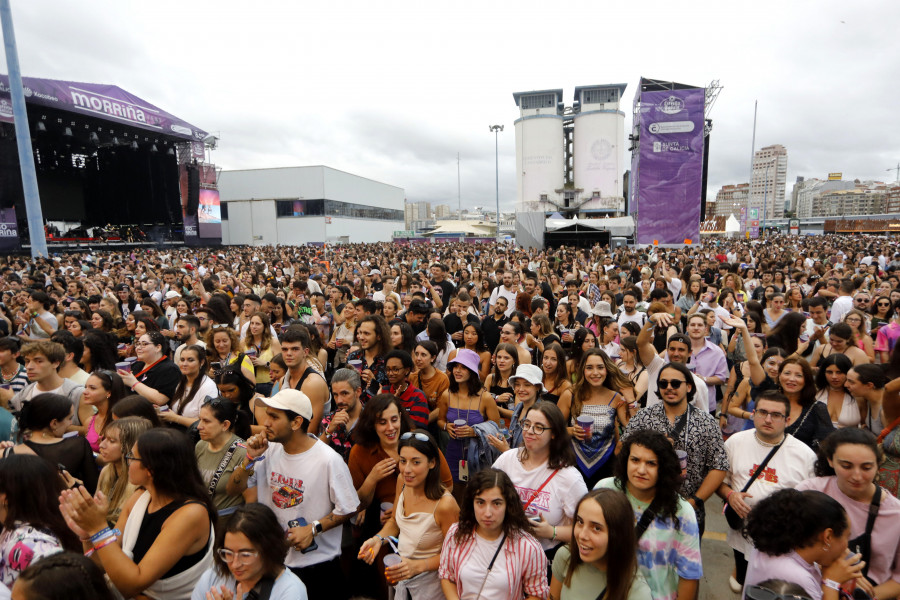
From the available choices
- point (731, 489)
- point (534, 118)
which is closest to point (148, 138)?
point (731, 489)

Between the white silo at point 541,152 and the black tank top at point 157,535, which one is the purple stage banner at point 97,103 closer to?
the black tank top at point 157,535

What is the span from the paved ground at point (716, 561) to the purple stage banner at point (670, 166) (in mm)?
30117

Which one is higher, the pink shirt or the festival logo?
the festival logo

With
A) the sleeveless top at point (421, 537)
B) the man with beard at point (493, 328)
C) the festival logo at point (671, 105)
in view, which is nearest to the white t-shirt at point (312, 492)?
the sleeveless top at point (421, 537)

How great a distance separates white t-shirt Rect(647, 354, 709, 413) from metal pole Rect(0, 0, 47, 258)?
2086 centimetres

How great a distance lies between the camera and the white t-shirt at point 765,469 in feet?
9.03

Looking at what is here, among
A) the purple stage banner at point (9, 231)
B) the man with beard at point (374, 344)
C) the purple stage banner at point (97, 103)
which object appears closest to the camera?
the man with beard at point (374, 344)

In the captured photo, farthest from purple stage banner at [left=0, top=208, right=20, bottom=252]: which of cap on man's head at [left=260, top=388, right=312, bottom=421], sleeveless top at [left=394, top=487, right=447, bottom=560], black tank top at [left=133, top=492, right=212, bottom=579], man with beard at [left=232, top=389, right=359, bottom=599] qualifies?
sleeveless top at [left=394, top=487, right=447, bottom=560]

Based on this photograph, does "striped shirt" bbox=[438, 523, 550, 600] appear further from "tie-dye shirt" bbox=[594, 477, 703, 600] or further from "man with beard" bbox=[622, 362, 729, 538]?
"man with beard" bbox=[622, 362, 729, 538]

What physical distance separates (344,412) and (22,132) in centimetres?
2015

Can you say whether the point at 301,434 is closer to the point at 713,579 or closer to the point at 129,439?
the point at 129,439

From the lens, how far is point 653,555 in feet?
7.49

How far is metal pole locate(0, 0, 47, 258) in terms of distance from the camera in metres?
14.7

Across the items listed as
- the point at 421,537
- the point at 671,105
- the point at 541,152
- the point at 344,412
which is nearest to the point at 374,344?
the point at 344,412
